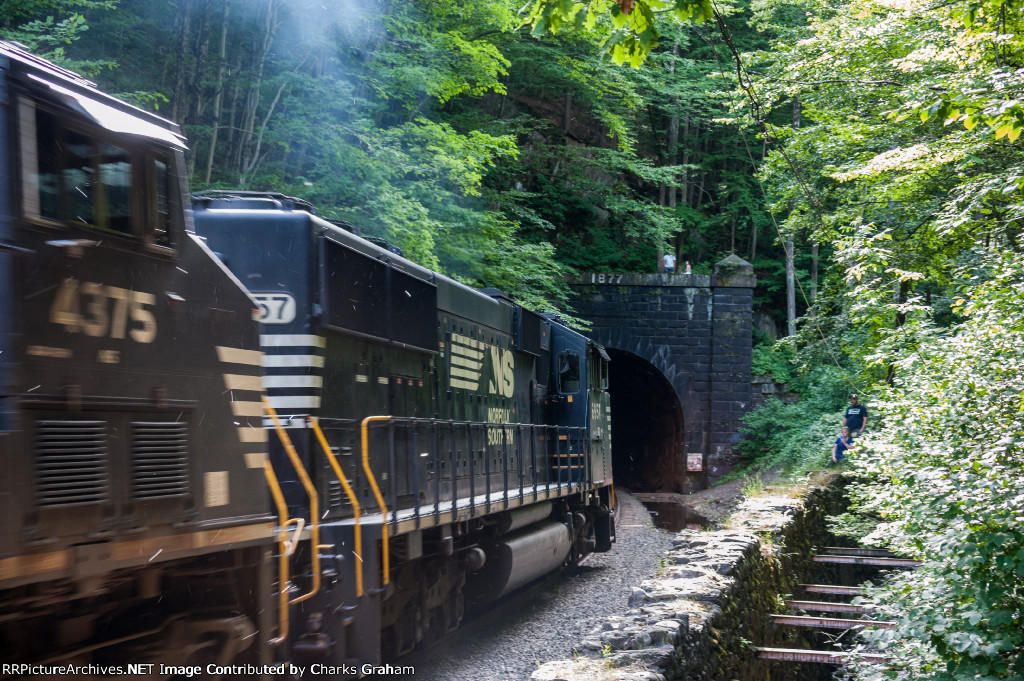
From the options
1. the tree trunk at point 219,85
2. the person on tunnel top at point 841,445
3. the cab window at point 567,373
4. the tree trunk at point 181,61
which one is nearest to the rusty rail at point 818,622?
the cab window at point 567,373

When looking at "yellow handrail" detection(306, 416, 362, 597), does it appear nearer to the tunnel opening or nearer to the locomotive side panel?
the locomotive side panel

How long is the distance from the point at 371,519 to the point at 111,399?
2.57m

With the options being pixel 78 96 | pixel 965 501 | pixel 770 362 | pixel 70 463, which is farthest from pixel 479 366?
pixel 770 362

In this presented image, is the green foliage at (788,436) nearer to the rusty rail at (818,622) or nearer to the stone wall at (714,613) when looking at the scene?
the stone wall at (714,613)

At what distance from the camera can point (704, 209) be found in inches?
1398

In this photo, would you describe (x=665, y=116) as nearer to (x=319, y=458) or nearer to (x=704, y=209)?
(x=704, y=209)

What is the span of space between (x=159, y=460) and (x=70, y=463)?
499 millimetres

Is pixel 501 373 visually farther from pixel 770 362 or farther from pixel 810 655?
pixel 770 362

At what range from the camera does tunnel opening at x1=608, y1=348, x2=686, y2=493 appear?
82.6 feet

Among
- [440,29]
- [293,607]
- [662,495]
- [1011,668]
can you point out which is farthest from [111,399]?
[662,495]

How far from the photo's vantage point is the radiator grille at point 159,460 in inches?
132

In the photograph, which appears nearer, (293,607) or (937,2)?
(293,607)

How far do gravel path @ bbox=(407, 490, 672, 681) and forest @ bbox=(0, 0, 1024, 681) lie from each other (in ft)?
8.56

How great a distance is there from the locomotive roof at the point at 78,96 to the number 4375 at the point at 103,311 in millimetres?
653
